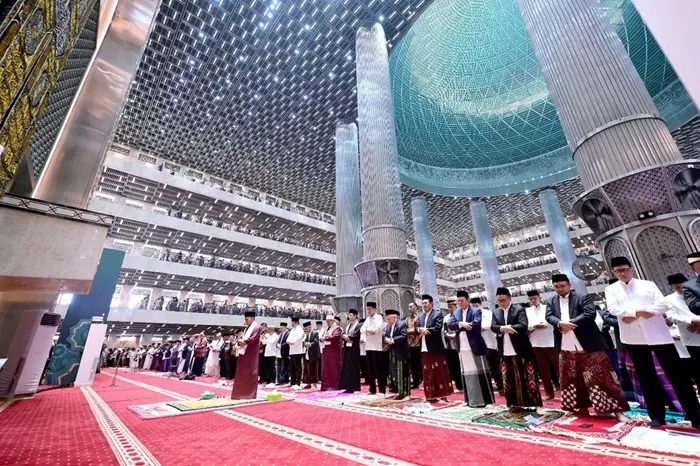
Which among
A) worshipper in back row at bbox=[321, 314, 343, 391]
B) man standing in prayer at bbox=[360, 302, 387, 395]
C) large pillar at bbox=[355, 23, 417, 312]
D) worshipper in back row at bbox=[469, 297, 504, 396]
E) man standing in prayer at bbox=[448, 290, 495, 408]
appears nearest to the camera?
man standing in prayer at bbox=[448, 290, 495, 408]

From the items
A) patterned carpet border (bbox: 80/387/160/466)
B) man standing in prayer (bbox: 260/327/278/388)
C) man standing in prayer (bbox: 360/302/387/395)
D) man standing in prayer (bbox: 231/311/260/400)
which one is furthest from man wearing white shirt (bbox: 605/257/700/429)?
man standing in prayer (bbox: 260/327/278/388)

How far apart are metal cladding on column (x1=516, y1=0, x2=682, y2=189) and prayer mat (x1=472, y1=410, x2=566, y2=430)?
3025 mm

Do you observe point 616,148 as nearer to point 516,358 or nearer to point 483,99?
point 516,358

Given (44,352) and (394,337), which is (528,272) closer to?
(394,337)

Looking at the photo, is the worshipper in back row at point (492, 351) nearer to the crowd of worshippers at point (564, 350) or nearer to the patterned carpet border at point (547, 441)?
the crowd of worshippers at point (564, 350)

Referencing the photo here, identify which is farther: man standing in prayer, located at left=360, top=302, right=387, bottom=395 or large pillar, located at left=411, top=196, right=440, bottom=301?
large pillar, located at left=411, top=196, right=440, bottom=301

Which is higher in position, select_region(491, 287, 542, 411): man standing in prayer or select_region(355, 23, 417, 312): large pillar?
select_region(355, 23, 417, 312): large pillar

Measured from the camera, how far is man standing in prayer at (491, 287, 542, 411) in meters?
3.42

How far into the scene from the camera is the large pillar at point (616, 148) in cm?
372

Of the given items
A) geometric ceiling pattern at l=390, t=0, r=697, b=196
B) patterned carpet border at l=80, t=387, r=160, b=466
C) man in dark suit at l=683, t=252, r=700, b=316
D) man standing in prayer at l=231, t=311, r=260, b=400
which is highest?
geometric ceiling pattern at l=390, t=0, r=697, b=196

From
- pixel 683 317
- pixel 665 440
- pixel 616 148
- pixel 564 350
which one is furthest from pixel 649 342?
pixel 616 148

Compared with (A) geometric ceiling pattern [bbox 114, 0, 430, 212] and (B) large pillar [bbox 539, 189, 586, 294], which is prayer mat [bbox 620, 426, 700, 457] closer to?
(A) geometric ceiling pattern [bbox 114, 0, 430, 212]

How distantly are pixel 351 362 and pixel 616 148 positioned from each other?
5.18m

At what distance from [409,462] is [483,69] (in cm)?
2143
